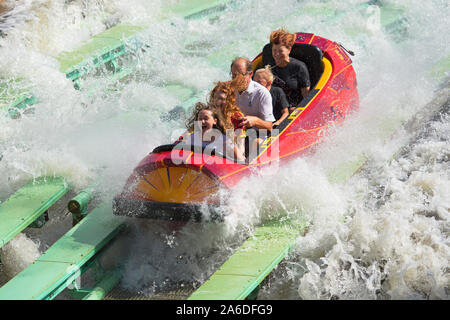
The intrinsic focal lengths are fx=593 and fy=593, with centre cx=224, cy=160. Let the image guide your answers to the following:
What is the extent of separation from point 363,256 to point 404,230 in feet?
1.17

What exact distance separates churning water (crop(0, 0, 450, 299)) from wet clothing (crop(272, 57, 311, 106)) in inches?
21.3

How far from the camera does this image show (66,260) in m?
4.05

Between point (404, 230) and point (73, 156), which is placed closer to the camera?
point (404, 230)

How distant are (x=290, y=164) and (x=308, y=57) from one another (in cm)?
142

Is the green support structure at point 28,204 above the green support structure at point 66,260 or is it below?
above

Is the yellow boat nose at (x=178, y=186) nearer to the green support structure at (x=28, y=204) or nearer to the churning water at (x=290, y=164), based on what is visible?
the churning water at (x=290, y=164)

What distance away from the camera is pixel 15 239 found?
4652 millimetres

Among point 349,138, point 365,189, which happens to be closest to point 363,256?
point 365,189

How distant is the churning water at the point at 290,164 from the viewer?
12.9ft

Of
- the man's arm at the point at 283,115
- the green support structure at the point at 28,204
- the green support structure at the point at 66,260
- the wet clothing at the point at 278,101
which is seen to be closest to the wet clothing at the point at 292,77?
the wet clothing at the point at 278,101

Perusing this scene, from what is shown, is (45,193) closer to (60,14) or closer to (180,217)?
(180,217)

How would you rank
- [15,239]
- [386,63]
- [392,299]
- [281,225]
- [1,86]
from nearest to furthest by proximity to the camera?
[392,299] < [281,225] < [15,239] < [1,86] < [386,63]

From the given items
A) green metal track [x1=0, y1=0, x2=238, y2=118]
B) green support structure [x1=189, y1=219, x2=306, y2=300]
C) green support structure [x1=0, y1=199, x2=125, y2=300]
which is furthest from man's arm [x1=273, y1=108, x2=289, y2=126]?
green metal track [x1=0, y1=0, x2=238, y2=118]

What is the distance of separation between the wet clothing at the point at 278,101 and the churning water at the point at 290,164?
1.62ft
